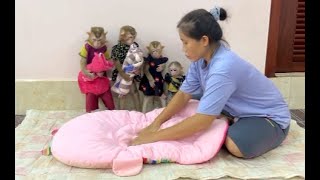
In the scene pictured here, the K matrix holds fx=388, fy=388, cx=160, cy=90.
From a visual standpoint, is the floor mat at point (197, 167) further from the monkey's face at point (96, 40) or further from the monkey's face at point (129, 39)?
the monkey's face at point (129, 39)

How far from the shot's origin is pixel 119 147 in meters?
1.63

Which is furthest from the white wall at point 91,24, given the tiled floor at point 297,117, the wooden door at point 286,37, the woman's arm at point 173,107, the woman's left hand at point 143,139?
the woman's left hand at point 143,139

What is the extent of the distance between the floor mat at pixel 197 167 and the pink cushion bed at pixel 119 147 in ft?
0.11

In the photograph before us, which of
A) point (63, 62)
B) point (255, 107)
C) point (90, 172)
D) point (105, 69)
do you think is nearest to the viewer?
point (90, 172)

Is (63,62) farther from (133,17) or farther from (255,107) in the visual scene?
(255,107)

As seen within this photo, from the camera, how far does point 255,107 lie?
5.71ft

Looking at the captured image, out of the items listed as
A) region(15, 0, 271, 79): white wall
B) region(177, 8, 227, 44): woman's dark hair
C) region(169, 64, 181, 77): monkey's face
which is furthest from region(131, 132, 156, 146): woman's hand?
region(15, 0, 271, 79): white wall

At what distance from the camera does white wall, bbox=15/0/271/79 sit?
2266 mm

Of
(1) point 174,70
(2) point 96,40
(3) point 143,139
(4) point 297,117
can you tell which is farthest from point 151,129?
(4) point 297,117

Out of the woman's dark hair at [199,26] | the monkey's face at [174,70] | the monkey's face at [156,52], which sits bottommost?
the monkey's face at [174,70]

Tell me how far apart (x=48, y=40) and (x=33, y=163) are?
0.91 meters

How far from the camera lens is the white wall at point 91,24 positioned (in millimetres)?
2266

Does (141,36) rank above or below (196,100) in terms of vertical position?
above

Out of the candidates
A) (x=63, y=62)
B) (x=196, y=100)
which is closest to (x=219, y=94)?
(x=196, y=100)
